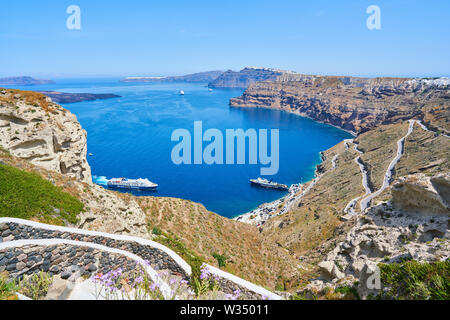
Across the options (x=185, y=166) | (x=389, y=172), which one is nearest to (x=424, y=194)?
(x=389, y=172)

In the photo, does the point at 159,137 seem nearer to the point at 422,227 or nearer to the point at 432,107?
the point at 422,227

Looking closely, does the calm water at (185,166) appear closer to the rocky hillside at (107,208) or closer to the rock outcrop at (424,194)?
the rocky hillside at (107,208)

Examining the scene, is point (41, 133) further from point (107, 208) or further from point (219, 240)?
point (219, 240)

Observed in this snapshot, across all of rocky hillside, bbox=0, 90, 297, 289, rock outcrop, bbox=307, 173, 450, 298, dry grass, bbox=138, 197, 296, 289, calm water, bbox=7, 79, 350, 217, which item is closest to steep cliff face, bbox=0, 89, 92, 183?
rocky hillside, bbox=0, 90, 297, 289

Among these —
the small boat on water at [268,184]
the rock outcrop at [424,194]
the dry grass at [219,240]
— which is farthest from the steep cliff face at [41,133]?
the small boat on water at [268,184]

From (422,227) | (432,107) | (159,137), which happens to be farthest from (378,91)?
(422,227)
